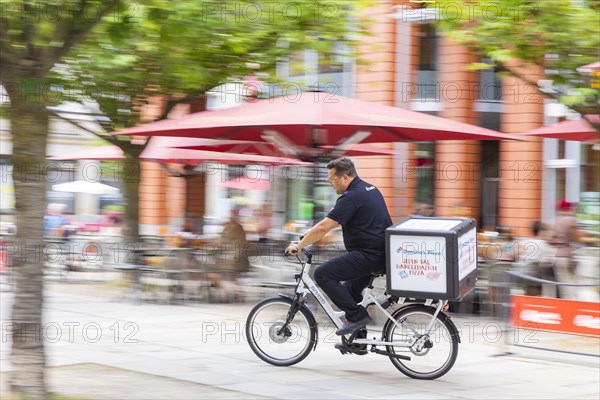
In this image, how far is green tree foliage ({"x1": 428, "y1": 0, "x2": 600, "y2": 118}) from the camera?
12.0 meters

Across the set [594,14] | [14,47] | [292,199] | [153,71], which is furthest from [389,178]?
[14,47]

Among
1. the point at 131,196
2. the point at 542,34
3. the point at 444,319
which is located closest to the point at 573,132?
the point at 542,34

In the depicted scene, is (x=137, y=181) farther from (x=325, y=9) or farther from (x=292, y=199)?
(x=292, y=199)

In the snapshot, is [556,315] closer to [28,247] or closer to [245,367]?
[245,367]

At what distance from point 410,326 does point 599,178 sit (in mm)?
11131

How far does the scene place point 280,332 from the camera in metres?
8.97

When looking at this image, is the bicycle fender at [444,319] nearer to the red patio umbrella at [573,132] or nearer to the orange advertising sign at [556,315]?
the orange advertising sign at [556,315]

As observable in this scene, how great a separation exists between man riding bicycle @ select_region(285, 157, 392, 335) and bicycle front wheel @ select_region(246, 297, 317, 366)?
437 millimetres

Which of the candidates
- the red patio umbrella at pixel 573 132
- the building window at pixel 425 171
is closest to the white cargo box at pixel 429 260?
the red patio umbrella at pixel 573 132

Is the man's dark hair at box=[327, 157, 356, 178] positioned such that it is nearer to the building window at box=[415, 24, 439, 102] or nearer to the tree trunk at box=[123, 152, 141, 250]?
the tree trunk at box=[123, 152, 141, 250]

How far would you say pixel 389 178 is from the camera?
22.0 meters

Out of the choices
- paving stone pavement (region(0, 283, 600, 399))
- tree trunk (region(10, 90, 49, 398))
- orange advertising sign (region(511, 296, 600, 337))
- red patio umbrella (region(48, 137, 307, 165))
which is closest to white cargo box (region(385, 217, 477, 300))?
paving stone pavement (region(0, 283, 600, 399))

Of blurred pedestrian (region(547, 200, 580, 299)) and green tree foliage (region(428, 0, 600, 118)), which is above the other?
green tree foliage (region(428, 0, 600, 118))

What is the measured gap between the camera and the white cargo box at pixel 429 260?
8.27 m
